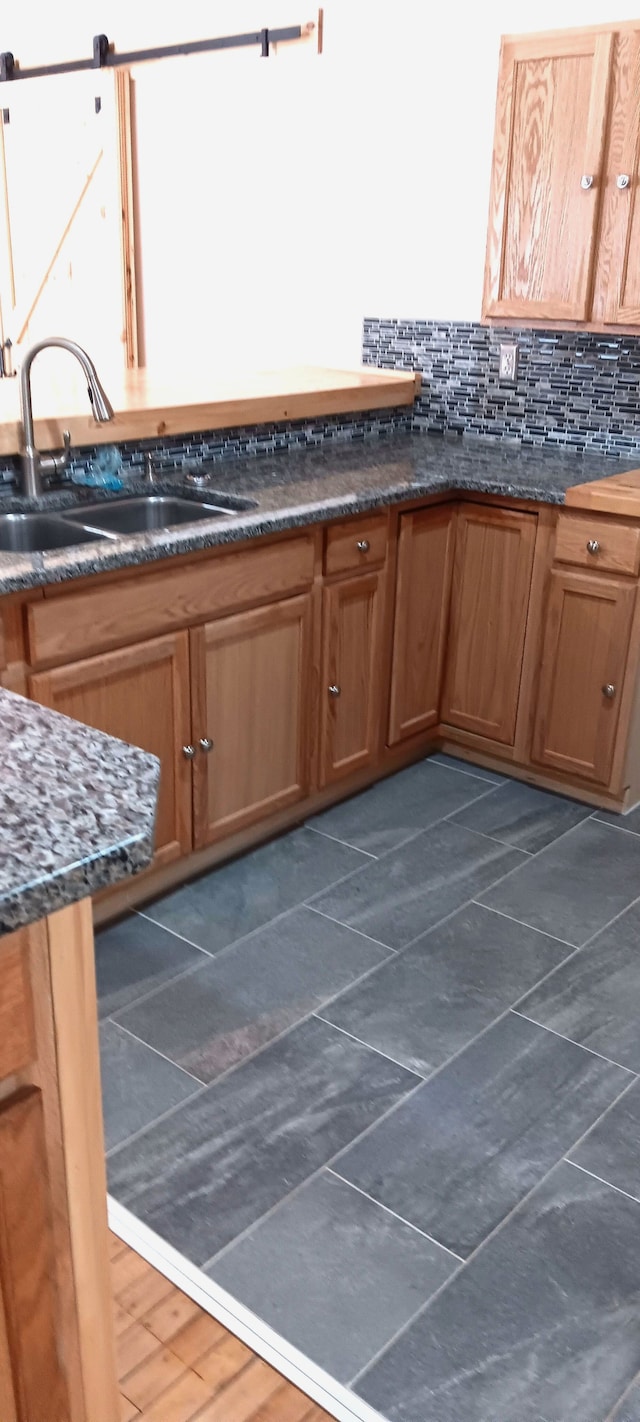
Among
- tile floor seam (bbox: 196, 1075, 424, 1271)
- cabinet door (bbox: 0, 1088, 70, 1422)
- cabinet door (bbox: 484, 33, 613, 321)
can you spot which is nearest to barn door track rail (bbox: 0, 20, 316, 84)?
cabinet door (bbox: 484, 33, 613, 321)

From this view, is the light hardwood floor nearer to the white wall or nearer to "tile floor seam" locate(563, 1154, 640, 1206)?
"tile floor seam" locate(563, 1154, 640, 1206)

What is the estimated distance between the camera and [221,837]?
271cm

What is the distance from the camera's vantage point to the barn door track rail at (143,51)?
3752 millimetres

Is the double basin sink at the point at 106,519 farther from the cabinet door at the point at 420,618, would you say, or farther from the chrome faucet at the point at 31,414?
the cabinet door at the point at 420,618

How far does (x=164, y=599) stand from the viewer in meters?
2.35

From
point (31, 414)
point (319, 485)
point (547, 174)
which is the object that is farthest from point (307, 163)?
point (31, 414)

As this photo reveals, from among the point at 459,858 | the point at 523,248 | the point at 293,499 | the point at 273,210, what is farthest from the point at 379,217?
the point at 459,858

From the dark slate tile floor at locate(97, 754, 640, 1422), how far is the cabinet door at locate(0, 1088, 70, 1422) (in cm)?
56

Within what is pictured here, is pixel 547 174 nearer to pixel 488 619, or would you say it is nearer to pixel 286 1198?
pixel 488 619

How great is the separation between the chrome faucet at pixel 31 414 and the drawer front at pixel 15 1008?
64.4 inches

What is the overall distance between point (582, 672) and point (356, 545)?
0.72 metres

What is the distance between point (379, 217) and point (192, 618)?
184cm

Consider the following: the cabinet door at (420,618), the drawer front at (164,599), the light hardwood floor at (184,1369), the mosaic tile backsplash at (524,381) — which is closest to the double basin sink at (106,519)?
the drawer front at (164,599)

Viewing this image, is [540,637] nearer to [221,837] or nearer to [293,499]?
[293,499]
